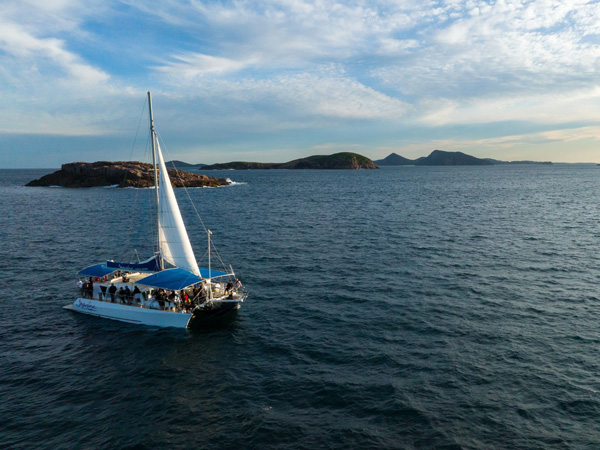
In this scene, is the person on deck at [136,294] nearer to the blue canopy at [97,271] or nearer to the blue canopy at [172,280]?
the blue canopy at [172,280]

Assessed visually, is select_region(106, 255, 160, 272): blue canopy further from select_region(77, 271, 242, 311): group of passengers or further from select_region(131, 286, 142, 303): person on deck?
select_region(131, 286, 142, 303): person on deck

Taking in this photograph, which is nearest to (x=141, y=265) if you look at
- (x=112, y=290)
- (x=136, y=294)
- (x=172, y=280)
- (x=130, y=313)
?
(x=112, y=290)

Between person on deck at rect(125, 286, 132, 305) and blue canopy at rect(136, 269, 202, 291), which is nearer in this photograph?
blue canopy at rect(136, 269, 202, 291)

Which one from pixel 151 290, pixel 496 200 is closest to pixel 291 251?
pixel 151 290

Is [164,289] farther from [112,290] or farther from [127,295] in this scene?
[112,290]

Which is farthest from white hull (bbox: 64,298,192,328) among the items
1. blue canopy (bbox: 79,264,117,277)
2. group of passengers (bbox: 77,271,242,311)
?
blue canopy (bbox: 79,264,117,277)

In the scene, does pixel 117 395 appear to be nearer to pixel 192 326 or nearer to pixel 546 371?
pixel 192 326
